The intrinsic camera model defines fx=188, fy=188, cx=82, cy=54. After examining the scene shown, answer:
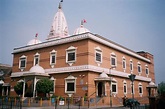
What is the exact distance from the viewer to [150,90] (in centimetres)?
3781

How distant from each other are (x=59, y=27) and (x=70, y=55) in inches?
387

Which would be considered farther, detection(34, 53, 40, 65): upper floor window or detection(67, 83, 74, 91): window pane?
detection(34, 53, 40, 65): upper floor window

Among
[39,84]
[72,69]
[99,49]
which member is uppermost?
[99,49]

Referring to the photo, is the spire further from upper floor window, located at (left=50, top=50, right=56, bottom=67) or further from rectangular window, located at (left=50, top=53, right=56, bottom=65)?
rectangular window, located at (left=50, top=53, right=56, bottom=65)

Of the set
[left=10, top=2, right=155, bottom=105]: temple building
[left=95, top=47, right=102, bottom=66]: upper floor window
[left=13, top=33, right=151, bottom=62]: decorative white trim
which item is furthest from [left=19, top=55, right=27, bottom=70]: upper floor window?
[left=95, top=47, right=102, bottom=66]: upper floor window

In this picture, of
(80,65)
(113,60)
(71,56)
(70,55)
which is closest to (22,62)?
(70,55)

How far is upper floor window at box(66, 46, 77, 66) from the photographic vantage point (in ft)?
Answer: 80.7

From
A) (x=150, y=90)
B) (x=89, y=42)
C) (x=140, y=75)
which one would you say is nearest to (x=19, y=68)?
(x=89, y=42)

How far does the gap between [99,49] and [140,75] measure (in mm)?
14543

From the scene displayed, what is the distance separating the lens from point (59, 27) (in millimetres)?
33219

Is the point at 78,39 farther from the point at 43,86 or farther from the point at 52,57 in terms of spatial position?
the point at 43,86

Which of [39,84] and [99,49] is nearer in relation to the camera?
[39,84]

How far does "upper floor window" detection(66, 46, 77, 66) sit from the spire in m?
8.05

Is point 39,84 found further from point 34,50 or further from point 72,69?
point 34,50
